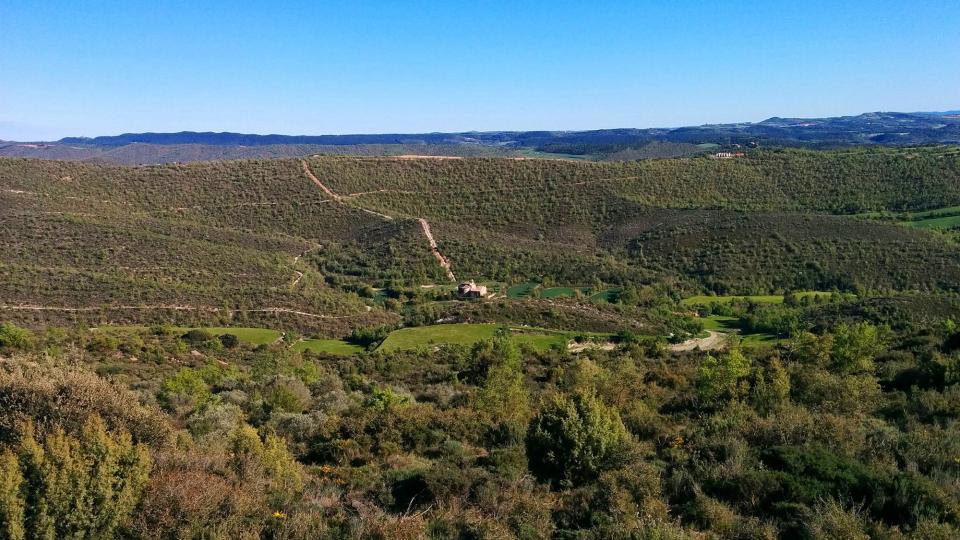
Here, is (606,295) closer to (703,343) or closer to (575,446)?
(703,343)

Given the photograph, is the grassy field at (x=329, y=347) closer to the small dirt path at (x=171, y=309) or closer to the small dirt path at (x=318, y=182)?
the small dirt path at (x=171, y=309)

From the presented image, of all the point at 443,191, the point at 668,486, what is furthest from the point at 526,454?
the point at 443,191

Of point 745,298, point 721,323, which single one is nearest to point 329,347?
point 721,323

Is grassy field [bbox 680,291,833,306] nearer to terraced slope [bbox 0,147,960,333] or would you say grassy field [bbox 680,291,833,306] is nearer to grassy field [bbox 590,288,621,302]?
terraced slope [bbox 0,147,960,333]

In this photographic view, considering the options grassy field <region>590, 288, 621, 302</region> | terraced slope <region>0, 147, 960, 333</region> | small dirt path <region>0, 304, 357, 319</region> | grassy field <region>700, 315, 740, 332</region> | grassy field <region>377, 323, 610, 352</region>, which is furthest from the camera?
grassy field <region>590, 288, 621, 302</region>

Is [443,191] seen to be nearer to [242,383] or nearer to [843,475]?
[242,383]

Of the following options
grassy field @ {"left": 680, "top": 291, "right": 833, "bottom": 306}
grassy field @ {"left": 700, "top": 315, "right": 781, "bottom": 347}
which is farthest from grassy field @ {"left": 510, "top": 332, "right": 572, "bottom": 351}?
grassy field @ {"left": 680, "top": 291, "right": 833, "bottom": 306}
